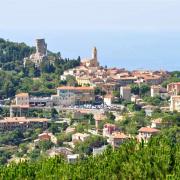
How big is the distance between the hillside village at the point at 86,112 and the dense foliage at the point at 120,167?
1304 centimetres

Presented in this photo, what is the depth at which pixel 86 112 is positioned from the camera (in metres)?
43.4

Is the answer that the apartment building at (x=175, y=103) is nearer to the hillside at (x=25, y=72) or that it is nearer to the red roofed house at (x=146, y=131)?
the red roofed house at (x=146, y=131)

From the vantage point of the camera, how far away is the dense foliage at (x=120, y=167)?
1791 cm

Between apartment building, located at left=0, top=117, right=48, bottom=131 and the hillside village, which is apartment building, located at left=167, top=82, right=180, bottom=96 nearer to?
the hillside village

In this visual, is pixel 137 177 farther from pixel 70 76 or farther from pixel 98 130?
pixel 70 76

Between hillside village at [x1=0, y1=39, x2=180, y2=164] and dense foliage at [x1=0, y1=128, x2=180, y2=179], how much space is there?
42.8 feet

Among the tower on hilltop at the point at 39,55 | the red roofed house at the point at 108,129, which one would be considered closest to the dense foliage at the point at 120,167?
the red roofed house at the point at 108,129

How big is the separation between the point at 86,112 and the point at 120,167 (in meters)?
25.0

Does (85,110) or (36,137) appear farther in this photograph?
(85,110)

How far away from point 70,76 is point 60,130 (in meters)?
10.2

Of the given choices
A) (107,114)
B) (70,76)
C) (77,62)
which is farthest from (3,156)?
(77,62)

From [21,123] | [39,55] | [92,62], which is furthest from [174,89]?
[39,55]

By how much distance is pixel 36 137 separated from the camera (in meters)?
39.5

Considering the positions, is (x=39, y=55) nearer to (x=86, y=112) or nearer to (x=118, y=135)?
(x=86, y=112)
